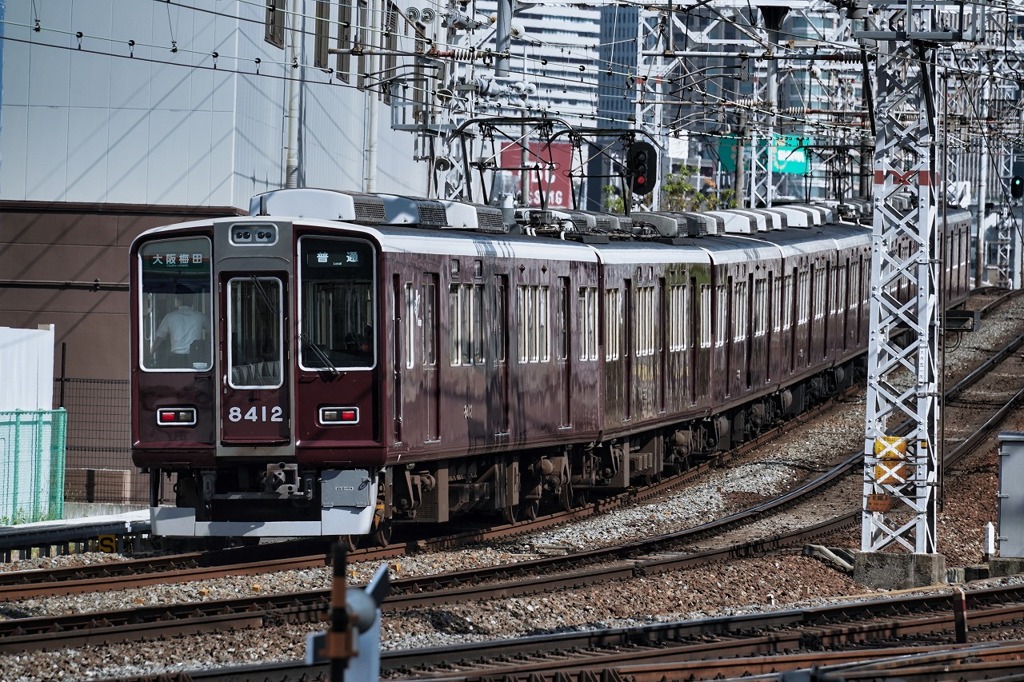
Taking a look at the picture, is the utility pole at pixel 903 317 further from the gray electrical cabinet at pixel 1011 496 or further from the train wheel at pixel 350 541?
the train wheel at pixel 350 541

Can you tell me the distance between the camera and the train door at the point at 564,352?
56.1ft

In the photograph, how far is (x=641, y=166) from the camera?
23859mm

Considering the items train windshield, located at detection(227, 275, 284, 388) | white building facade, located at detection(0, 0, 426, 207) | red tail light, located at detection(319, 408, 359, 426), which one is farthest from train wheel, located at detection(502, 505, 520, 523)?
white building facade, located at detection(0, 0, 426, 207)

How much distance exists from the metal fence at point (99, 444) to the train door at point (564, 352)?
6830mm

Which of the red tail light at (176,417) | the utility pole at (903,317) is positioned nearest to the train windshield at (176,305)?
the red tail light at (176,417)

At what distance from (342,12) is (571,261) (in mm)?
13059

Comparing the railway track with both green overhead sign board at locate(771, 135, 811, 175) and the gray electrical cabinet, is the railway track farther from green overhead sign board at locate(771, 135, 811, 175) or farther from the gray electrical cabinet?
green overhead sign board at locate(771, 135, 811, 175)

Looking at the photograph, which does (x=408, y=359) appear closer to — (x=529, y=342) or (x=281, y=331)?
(x=281, y=331)

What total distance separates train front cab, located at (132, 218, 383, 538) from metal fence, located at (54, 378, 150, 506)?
816 centimetres

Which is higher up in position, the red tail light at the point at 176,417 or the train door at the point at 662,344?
the train door at the point at 662,344

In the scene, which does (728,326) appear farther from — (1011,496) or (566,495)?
(1011,496)

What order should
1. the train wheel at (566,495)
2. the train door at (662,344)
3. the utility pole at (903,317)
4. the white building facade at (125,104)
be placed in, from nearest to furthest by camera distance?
the utility pole at (903,317) → the train wheel at (566,495) → the train door at (662,344) → the white building facade at (125,104)

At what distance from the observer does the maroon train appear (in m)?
13.5

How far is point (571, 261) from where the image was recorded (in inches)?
679
